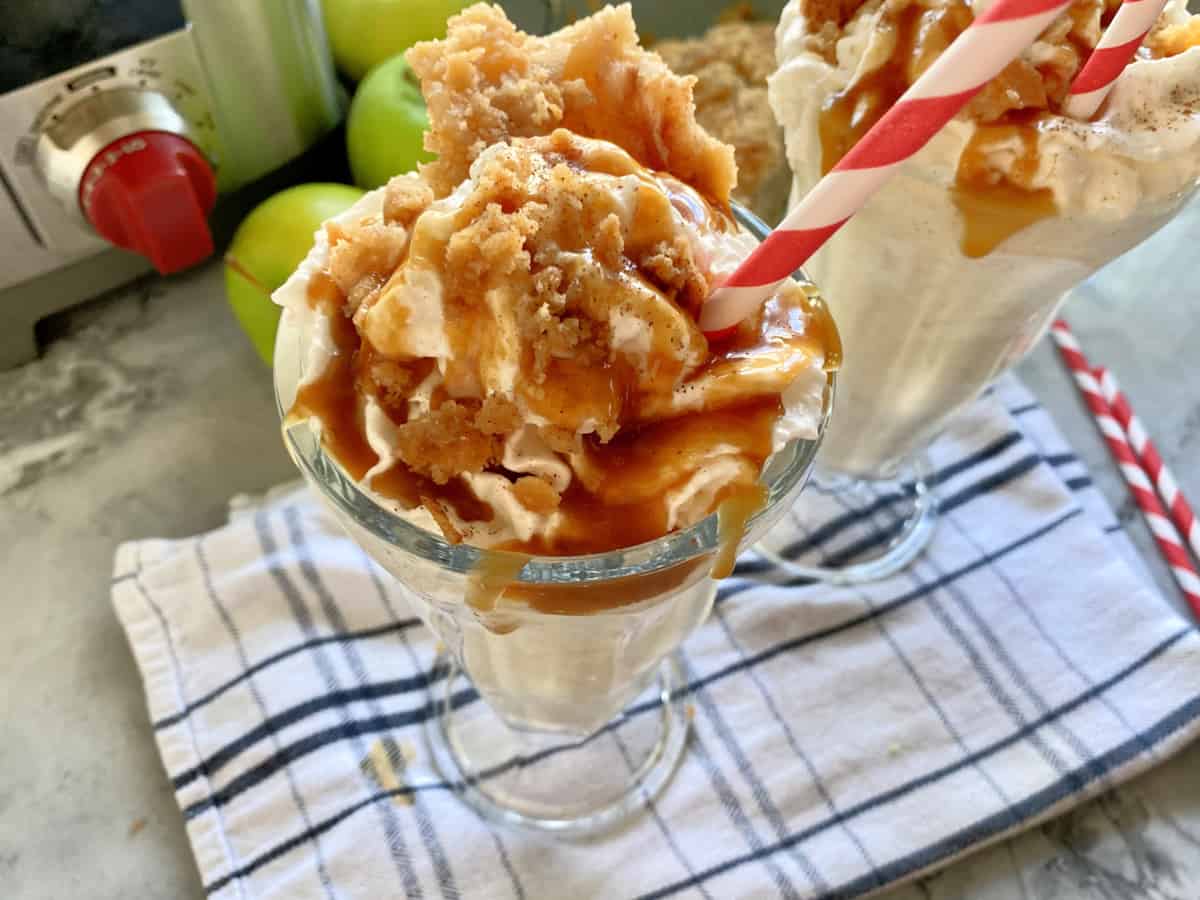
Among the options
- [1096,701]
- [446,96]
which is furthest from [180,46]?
[1096,701]

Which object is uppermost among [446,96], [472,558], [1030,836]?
[446,96]

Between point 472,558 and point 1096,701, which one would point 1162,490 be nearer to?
point 1096,701

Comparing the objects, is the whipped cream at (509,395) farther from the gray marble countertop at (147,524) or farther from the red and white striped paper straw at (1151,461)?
the red and white striped paper straw at (1151,461)

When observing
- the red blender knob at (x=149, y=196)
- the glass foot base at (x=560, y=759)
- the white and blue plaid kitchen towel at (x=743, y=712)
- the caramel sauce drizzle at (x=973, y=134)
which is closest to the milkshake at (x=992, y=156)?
the caramel sauce drizzle at (x=973, y=134)

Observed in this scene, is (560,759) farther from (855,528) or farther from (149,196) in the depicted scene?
(149,196)

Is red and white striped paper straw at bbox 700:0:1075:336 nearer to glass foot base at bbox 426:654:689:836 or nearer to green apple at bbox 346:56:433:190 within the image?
glass foot base at bbox 426:654:689:836
